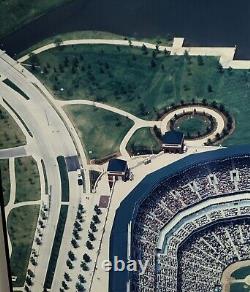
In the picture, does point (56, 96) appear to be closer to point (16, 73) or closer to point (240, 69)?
point (16, 73)

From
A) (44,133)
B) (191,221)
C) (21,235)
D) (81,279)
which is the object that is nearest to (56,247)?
(21,235)

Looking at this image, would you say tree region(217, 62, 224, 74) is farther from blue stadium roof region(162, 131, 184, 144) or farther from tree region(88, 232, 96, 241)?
tree region(88, 232, 96, 241)

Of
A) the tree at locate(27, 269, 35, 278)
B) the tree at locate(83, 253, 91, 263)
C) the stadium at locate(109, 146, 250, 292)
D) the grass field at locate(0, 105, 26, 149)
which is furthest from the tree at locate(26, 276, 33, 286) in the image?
the grass field at locate(0, 105, 26, 149)

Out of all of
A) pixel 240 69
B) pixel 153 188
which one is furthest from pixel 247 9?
pixel 153 188

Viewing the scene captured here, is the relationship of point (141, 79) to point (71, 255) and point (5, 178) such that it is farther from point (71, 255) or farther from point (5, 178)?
point (71, 255)

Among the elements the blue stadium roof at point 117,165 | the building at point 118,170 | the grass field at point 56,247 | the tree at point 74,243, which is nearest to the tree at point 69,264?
the grass field at point 56,247
